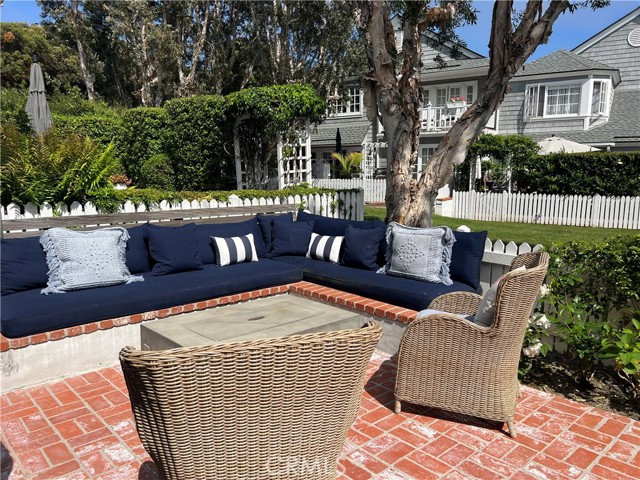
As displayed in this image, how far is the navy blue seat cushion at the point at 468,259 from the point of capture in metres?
4.48

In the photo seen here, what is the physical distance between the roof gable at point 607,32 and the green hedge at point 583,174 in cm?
826

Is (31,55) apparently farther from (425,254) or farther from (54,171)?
(425,254)

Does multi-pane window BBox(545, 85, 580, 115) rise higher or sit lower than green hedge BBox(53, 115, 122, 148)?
higher

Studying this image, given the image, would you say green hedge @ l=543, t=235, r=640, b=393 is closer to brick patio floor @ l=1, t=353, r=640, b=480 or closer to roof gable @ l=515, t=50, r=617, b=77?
brick patio floor @ l=1, t=353, r=640, b=480

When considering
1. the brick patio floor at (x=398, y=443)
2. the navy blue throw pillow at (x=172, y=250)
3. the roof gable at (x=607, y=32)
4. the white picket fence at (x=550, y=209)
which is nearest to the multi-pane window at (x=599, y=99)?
the roof gable at (x=607, y=32)

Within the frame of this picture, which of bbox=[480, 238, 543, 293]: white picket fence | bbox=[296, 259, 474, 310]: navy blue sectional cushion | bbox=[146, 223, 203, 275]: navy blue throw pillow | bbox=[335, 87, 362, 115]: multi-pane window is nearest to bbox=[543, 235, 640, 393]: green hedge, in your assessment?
bbox=[480, 238, 543, 293]: white picket fence

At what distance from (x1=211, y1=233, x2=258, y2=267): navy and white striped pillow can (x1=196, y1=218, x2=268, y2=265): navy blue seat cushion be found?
0.09 m

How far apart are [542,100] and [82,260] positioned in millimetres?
17604

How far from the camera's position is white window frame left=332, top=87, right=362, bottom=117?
22.3 meters

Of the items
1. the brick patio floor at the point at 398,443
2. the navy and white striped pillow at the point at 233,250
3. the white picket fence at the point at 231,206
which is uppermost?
the white picket fence at the point at 231,206

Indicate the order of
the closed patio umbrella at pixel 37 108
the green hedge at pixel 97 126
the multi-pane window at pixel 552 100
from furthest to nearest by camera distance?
the multi-pane window at pixel 552 100 < the green hedge at pixel 97 126 < the closed patio umbrella at pixel 37 108

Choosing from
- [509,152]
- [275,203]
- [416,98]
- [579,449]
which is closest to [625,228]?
[509,152]

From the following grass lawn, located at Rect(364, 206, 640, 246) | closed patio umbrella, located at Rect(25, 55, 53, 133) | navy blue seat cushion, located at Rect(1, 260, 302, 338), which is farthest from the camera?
grass lawn, located at Rect(364, 206, 640, 246)

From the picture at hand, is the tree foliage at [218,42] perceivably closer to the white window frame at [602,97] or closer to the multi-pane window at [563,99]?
the multi-pane window at [563,99]
